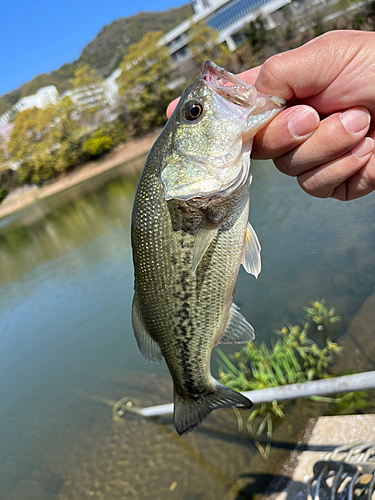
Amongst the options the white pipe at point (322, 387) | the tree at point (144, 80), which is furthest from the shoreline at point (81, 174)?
the white pipe at point (322, 387)

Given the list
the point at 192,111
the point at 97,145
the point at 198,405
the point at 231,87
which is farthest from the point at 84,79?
the point at 198,405

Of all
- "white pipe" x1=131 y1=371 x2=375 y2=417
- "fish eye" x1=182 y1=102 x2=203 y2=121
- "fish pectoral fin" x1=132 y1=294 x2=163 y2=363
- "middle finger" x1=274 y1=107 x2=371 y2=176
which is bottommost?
"white pipe" x1=131 y1=371 x2=375 y2=417

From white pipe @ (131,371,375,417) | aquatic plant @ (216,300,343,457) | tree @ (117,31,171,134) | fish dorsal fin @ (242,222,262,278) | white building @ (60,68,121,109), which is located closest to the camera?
fish dorsal fin @ (242,222,262,278)

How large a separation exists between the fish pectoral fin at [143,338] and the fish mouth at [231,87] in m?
1.21

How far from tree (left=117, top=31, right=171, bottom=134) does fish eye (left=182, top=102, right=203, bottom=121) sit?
45298mm

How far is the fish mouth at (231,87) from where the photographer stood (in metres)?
1.52

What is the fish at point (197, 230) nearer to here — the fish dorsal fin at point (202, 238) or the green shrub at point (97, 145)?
the fish dorsal fin at point (202, 238)

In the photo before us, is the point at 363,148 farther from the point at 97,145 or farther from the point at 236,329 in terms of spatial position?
the point at 97,145

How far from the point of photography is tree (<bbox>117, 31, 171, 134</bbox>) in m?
44.3

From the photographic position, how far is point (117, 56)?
18475cm

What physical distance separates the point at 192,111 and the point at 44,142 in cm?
5644

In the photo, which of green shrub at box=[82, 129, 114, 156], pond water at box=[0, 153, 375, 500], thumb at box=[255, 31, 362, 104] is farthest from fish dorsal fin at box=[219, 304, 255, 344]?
green shrub at box=[82, 129, 114, 156]

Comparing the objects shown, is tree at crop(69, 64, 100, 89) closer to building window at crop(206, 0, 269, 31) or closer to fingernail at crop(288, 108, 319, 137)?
building window at crop(206, 0, 269, 31)

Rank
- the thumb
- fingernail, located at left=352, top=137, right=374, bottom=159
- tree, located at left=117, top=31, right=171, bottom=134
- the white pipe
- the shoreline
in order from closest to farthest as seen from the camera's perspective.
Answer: the thumb → fingernail, located at left=352, top=137, right=374, bottom=159 → the white pipe → the shoreline → tree, located at left=117, top=31, right=171, bottom=134
